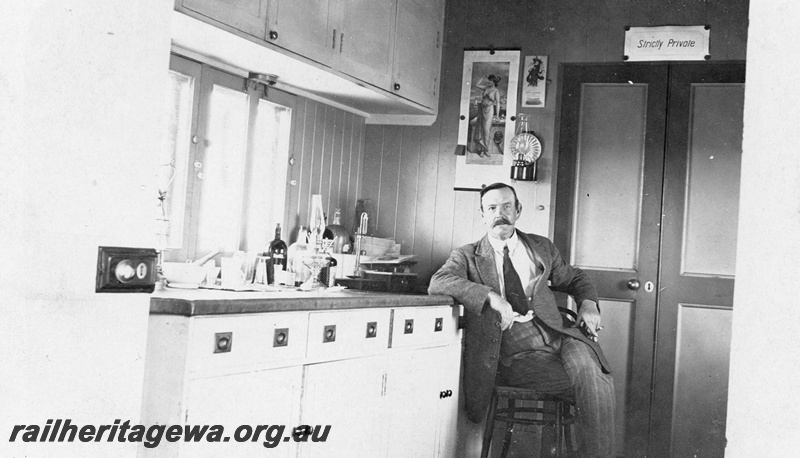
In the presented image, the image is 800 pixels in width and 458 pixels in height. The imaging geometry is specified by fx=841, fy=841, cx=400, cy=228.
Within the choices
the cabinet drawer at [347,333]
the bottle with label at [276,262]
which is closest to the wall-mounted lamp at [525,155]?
the bottle with label at [276,262]

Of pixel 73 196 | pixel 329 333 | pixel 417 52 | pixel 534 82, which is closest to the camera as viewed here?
pixel 73 196

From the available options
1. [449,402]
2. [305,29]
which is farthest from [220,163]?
[449,402]

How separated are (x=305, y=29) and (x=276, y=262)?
44.0 inches

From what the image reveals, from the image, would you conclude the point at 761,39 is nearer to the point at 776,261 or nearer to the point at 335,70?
the point at 776,261

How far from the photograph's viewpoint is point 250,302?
8.11ft

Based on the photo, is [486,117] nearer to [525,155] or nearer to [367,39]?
[525,155]

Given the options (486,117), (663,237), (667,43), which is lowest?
(663,237)

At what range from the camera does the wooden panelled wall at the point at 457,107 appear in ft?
16.1

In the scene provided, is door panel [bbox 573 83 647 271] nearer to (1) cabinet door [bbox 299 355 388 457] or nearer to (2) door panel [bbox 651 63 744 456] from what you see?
(2) door panel [bbox 651 63 744 456]

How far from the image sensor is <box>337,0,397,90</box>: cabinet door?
4.03 m

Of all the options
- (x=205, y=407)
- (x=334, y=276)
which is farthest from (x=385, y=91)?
(x=205, y=407)

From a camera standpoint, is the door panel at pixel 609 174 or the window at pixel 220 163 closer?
the window at pixel 220 163

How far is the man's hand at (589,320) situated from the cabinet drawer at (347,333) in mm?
1242

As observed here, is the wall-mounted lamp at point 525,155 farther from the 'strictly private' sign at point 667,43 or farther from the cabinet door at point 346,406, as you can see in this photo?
the cabinet door at point 346,406
